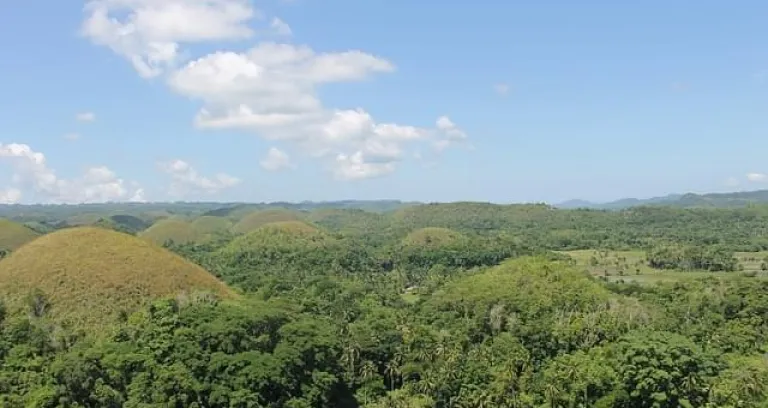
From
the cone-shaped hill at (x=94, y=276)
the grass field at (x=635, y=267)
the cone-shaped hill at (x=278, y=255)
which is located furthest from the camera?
the grass field at (x=635, y=267)

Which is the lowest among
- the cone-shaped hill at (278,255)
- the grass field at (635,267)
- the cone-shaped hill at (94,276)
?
the grass field at (635,267)

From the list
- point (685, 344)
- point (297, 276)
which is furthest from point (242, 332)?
point (297, 276)

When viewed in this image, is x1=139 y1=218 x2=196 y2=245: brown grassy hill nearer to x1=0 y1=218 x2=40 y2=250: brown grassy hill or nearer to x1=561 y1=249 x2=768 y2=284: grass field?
x1=0 y1=218 x2=40 y2=250: brown grassy hill

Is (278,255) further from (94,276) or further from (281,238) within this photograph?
(94,276)

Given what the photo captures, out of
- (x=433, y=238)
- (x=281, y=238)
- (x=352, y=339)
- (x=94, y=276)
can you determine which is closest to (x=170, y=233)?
(x=281, y=238)

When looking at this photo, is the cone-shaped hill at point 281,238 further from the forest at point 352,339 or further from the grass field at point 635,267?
the grass field at point 635,267

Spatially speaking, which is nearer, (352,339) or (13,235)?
→ (352,339)

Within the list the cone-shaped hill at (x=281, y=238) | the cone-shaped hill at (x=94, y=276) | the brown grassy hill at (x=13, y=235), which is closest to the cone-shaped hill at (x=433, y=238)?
the cone-shaped hill at (x=281, y=238)
